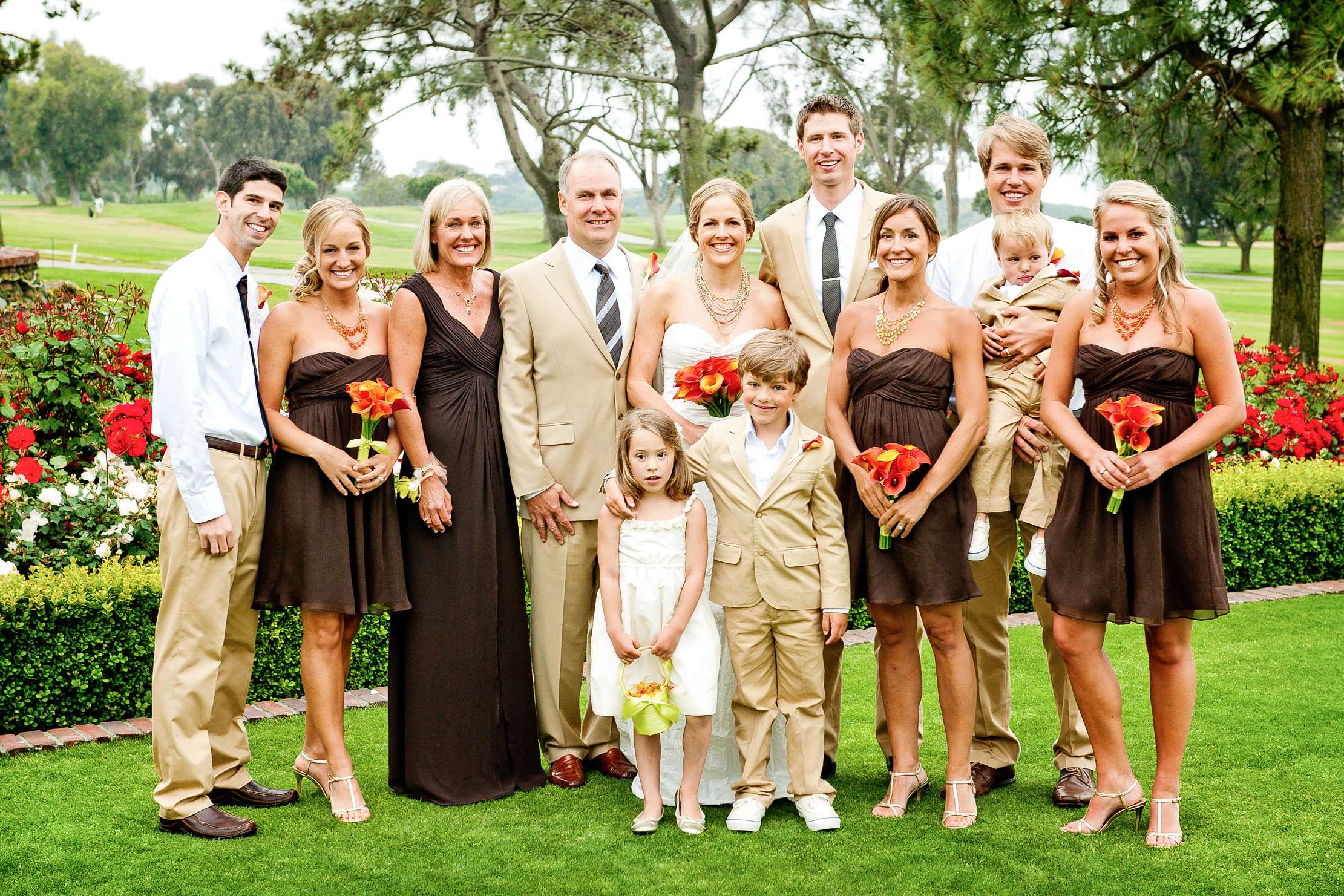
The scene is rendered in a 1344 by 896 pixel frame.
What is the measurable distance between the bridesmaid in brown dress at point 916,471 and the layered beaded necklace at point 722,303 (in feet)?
1.57

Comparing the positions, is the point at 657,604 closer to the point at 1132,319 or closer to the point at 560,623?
the point at 560,623

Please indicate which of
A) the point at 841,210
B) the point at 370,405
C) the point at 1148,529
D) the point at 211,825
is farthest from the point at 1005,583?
the point at 211,825

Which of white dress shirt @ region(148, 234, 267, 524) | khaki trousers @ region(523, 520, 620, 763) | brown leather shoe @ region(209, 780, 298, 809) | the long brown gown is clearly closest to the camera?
white dress shirt @ region(148, 234, 267, 524)

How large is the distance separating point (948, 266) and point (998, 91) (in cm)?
751

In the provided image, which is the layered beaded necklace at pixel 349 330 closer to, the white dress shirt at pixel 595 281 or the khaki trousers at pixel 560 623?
the white dress shirt at pixel 595 281

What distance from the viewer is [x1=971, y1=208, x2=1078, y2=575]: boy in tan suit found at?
4395 millimetres

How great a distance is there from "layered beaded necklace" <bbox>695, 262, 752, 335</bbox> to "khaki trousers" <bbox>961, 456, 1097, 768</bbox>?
1288 millimetres

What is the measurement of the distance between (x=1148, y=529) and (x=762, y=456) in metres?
1.35

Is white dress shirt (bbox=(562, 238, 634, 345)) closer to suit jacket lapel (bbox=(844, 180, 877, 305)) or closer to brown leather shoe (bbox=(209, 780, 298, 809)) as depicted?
suit jacket lapel (bbox=(844, 180, 877, 305))

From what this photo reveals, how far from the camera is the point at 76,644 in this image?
5445 millimetres

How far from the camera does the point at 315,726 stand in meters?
4.57

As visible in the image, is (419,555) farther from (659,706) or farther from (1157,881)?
(1157,881)

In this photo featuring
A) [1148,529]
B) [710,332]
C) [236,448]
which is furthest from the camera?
[710,332]

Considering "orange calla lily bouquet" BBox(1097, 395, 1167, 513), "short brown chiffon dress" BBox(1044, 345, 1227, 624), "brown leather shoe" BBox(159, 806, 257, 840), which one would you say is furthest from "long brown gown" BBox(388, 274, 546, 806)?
"orange calla lily bouquet" BBox(1097, 395, 1167, 513)
